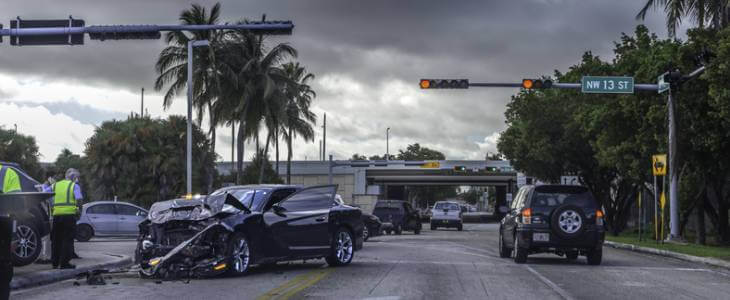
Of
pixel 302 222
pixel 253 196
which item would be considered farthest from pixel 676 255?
pixel 253 196

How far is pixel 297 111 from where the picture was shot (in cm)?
6250

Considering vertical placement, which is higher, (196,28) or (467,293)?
(196,28)

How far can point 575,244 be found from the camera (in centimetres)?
1756

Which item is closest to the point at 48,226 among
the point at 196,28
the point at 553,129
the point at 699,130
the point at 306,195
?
the point at 306,195

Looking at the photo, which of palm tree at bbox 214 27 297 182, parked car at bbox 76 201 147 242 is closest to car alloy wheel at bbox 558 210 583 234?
parked car at bbox 76 201 147 242

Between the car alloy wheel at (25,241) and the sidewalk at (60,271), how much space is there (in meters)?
0.28

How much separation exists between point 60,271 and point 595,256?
1045 cm

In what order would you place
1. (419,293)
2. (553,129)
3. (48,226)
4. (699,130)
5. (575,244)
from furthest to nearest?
(553,129) < (699,130) < (575,244) < (48,226) < (419,293)

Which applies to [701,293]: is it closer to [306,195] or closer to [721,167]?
[306,195]

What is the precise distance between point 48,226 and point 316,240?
4.64 metres

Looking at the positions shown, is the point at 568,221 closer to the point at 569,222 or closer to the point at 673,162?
the point at 569,222

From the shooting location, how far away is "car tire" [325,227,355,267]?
52.8 ft

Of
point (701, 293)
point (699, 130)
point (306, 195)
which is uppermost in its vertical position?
point (699, 130)

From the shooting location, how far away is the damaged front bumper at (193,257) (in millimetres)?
13469
